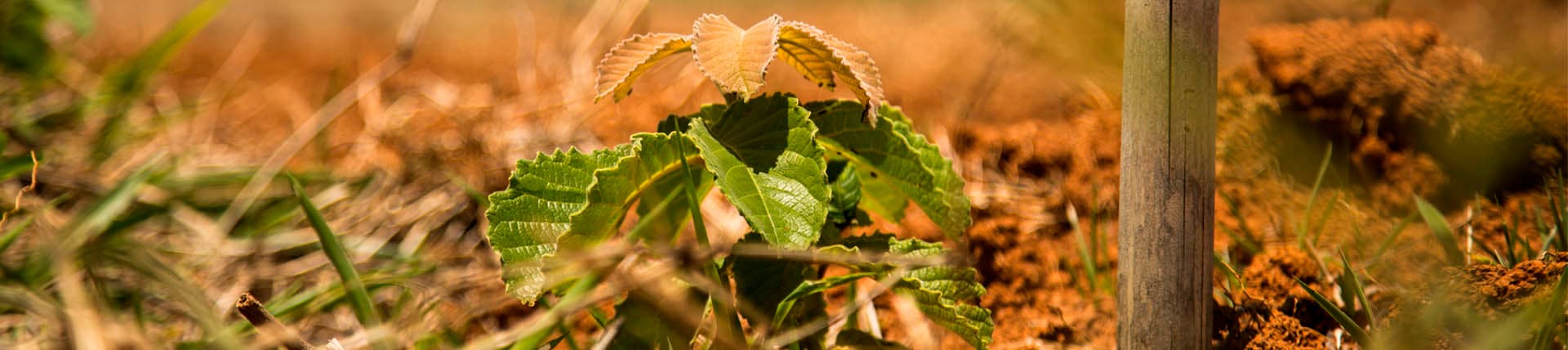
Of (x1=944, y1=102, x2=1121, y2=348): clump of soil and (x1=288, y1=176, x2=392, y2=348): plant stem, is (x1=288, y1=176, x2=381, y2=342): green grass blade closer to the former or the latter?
(x1=288, y1=176, x2=392, y2=348): plant stem

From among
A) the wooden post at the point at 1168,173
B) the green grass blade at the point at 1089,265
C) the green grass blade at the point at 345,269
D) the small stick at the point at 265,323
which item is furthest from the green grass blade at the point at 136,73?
the wooden post at the point at 1168,173

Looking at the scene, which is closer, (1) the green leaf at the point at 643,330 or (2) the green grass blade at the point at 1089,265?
(1) the green leaf at the point at 643,330

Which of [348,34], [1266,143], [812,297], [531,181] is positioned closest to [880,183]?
[812,297]

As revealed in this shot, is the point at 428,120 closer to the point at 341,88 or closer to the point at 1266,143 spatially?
the point at 341,88

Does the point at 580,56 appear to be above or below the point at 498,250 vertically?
above

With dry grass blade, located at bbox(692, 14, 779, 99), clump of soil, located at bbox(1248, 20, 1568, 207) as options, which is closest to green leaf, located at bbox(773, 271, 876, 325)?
dry grass blade, located at bbox(692, 14, 779, 99)

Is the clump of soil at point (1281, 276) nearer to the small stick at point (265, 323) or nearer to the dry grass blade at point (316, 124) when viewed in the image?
the small stick at point (265, 323)

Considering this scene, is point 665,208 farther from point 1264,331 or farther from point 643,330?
point 1264,331
